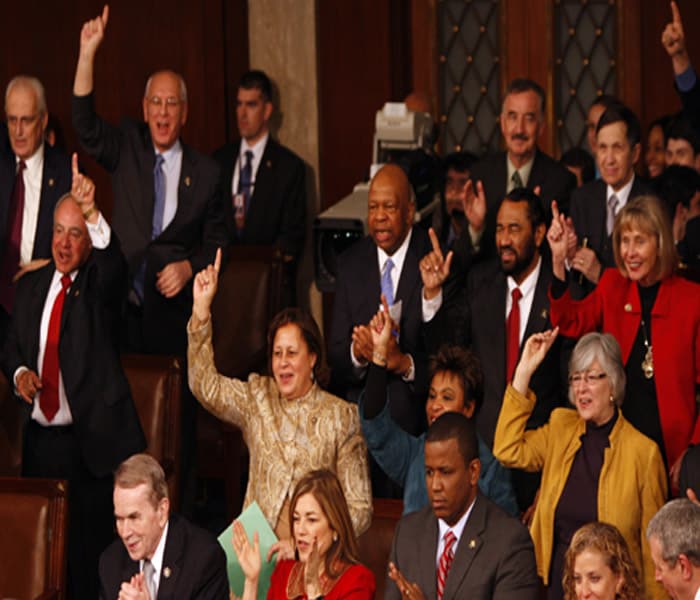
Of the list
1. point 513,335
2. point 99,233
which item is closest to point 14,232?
point 99,233

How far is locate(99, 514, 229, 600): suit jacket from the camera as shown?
5.01 metres

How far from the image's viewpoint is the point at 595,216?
247 inches

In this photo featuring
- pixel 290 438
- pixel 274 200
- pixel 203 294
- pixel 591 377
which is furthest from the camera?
pixel 274 200

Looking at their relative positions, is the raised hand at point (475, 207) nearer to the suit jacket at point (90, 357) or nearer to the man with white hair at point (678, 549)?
the suit jacket at point (90, 357)

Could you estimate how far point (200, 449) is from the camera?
693 cm

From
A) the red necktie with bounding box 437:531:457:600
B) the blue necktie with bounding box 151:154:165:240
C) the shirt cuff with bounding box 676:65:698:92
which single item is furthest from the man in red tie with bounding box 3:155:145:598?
the shirt cuff with bounding box 676:65:698:92

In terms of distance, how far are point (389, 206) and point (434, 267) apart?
1.13 feet

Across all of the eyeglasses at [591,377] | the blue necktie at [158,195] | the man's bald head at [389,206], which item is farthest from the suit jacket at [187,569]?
the blue necktie at [158,195]

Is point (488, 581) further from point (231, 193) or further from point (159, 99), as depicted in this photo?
point (231, 193)

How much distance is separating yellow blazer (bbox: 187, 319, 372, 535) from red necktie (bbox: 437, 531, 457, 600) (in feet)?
1.51

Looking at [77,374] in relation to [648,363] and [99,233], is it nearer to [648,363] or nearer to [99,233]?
[99,233]

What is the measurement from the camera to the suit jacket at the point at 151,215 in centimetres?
680

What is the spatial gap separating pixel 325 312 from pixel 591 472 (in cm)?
324

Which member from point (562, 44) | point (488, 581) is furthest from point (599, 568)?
point (562, 44)
